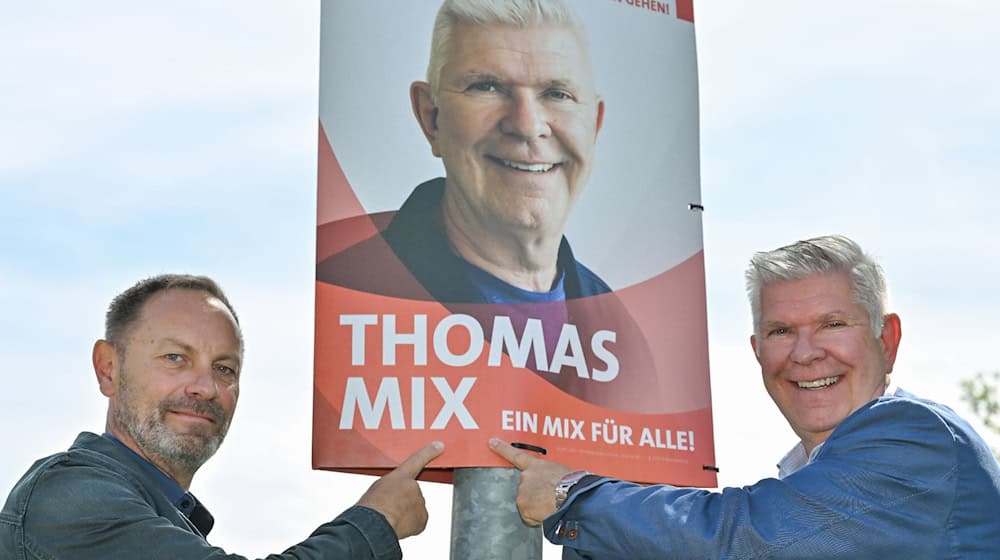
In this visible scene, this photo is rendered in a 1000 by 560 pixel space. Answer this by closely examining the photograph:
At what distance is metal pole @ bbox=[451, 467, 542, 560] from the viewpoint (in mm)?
4508

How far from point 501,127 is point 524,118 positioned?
0.08 m

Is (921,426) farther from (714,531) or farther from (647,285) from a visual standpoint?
(647,285)

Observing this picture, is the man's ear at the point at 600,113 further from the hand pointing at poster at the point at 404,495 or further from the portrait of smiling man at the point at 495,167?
the hand pointing at poster at the point at 404,495

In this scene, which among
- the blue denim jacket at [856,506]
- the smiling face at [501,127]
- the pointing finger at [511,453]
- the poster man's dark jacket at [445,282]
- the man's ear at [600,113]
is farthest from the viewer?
the man's ear at [600,113]

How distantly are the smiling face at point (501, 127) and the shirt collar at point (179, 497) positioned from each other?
1.25m

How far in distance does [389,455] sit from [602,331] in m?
0.84

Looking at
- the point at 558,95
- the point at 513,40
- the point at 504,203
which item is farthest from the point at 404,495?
the point at 513,40

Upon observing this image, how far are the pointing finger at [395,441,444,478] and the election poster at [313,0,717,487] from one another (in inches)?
1.1

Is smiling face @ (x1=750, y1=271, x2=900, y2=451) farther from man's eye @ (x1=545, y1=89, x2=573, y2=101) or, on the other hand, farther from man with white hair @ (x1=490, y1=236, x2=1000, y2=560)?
man's eye @ (x1=545, y1=89, x2=573, y2=101)

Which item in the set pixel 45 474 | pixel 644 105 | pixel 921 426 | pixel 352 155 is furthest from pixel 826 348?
pixel 45 474

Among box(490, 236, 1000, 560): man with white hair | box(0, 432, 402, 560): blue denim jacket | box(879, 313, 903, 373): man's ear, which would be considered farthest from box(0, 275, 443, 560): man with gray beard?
box(879, 313, 903, 373): man's ear

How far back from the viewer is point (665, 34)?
5.26 metres

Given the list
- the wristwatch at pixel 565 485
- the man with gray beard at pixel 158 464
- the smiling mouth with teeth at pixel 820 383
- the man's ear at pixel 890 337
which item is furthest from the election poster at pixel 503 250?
the man's ear at pixel 890 337

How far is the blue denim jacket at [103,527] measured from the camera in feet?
13.6
